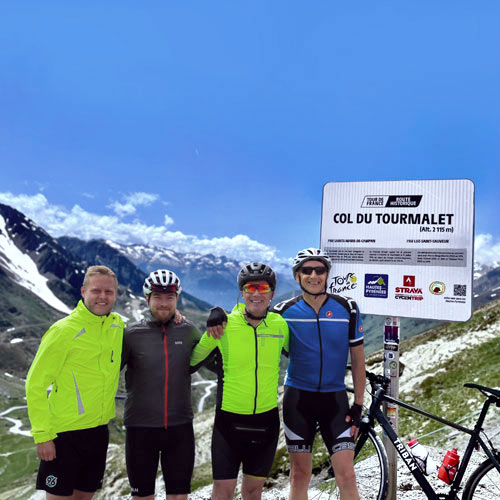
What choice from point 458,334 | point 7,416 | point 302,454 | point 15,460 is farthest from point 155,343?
point 7,416

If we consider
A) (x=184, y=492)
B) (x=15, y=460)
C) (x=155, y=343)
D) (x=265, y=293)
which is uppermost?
(x=265, y=293)

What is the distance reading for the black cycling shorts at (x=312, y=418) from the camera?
672 centimetres

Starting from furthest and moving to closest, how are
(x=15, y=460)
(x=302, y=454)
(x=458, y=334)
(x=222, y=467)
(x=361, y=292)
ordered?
(x=15, y=460)
(x=458, y=334)
(x=361, y=292)
(x=302, y=454)
(x=222, y=467)

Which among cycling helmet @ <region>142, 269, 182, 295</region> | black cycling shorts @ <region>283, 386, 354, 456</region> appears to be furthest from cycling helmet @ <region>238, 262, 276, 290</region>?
black cycling shorts @ <region>283, 386, 354, 456</region>

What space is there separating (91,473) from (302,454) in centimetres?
346

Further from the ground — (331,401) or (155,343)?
(155,343)

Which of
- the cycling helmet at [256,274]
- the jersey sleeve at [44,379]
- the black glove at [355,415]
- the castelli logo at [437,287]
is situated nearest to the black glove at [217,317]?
the cycling helmet at [256,274]

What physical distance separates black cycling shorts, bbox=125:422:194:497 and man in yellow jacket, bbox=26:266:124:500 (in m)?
0.57

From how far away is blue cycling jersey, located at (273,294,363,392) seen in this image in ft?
22.4

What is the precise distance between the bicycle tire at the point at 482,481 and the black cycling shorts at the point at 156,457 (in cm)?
475

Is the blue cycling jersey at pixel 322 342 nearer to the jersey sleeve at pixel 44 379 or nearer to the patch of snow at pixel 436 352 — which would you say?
the jersey sleeve at pixel 44 379

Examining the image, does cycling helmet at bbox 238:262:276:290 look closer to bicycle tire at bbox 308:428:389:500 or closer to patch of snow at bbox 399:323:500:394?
bicycle tire at bbox 308:428:389:500

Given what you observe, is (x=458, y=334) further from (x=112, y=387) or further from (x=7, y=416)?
(x=7, y=416)

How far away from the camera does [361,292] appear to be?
8477mm
